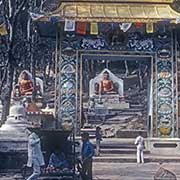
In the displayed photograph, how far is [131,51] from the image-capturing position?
22594mm

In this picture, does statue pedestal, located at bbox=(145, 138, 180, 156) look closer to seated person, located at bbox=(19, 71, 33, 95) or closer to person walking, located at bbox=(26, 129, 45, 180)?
seated person, located at bbox=(19, 71, 33, 95)

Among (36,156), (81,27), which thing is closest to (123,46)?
(81,27)

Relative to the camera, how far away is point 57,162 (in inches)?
520

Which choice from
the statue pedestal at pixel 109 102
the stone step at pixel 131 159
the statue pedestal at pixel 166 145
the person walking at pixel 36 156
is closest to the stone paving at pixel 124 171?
the stone step at pixel 131 159

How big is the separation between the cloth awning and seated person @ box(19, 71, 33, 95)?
4.96 meters

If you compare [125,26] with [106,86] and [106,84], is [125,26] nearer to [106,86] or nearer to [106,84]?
[106,84]

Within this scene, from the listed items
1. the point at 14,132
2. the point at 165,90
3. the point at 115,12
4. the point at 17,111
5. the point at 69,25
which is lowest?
the point at 14,132

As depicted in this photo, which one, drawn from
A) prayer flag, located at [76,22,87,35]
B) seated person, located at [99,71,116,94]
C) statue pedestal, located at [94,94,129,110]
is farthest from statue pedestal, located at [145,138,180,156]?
statue pedestal, located at [94,94,129,110]

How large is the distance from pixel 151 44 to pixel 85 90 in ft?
62.8

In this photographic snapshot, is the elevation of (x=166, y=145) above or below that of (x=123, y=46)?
below

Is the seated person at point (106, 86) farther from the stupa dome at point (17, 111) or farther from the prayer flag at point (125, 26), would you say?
the stupa dome at point (17, 111)

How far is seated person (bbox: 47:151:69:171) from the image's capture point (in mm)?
13078

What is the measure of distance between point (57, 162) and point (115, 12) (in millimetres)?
10710

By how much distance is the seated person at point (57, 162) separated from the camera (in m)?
13.1
